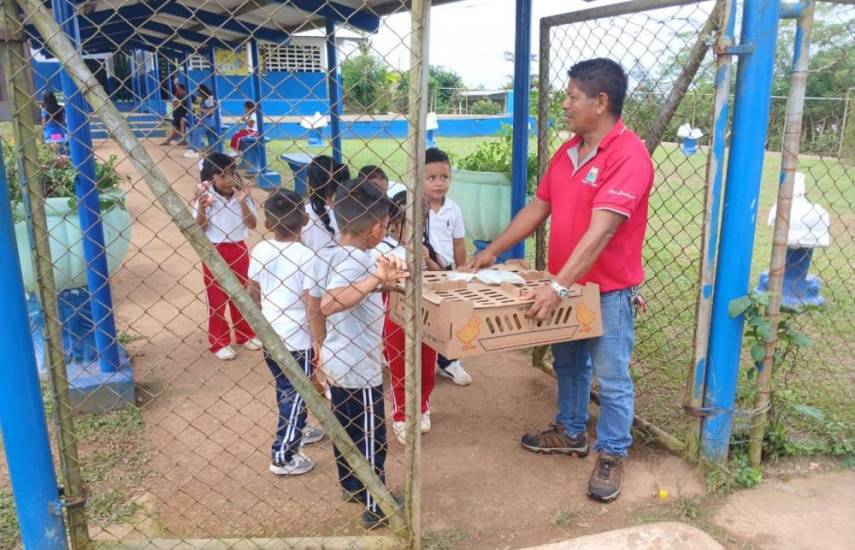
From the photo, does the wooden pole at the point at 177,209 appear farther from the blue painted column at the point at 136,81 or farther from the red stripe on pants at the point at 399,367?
the red stripe on pants at the point at 399,367

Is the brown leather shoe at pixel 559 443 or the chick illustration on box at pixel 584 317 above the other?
the chick illustration on box at pixel 584 317

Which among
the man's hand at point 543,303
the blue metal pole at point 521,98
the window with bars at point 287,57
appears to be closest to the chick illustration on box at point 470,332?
the man's hand at point 543,303

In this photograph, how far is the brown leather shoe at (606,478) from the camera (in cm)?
290

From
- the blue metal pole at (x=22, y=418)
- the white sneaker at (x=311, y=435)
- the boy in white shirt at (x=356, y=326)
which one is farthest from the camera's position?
the white sneaker at (x=311, y=435)

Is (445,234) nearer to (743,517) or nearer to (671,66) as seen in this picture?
(671,66)

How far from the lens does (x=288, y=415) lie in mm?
2963

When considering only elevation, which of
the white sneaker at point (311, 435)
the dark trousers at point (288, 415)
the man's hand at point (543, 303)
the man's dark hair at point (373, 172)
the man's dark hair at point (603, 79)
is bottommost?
the white sneaker at point (311, 435)

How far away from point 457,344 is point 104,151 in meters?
12.7

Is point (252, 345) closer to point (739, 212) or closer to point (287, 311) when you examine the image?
point (287, 311)

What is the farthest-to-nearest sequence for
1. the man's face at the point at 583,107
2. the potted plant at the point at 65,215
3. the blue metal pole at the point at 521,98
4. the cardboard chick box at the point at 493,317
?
the blue metal pole at the point at 521,98, the potted plant at the point at 65,215, the man's face at the point at 583,107, the cardboard chick box at the point at 493,317

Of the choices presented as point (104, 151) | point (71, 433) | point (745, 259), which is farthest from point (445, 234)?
point (104, 151)

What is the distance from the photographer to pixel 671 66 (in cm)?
318

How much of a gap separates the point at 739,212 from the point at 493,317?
45.5 inches

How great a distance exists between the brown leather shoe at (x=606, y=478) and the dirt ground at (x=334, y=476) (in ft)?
0.18
